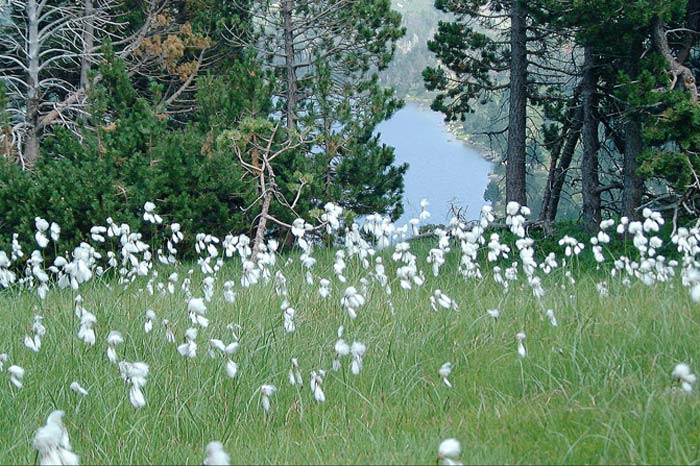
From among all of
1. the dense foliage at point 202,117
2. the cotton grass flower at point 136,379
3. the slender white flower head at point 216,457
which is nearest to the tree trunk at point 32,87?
the dense foliage at point 202,117

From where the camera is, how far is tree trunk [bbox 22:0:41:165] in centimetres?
1338

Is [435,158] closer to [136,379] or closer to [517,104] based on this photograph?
[517,104]

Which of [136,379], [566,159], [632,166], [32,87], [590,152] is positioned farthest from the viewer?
[32,87]

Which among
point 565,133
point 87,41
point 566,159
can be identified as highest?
point 87,41

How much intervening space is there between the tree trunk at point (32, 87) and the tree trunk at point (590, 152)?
9564 mm

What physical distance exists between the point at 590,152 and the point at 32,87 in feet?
32.8

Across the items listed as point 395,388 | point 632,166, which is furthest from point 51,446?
point 632,166

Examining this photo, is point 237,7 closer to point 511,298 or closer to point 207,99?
point 207,99

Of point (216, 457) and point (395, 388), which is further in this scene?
point (395, 388)

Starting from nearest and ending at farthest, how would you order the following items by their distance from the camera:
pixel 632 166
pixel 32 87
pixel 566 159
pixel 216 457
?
1. pixel 216 457
2. pixel 632 166
3. pixel 566 159
4. pixel 32 87

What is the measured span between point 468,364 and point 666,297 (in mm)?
1478

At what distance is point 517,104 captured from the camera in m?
12.6

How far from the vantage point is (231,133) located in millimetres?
8055

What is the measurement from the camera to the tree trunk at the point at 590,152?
11.5 meters
